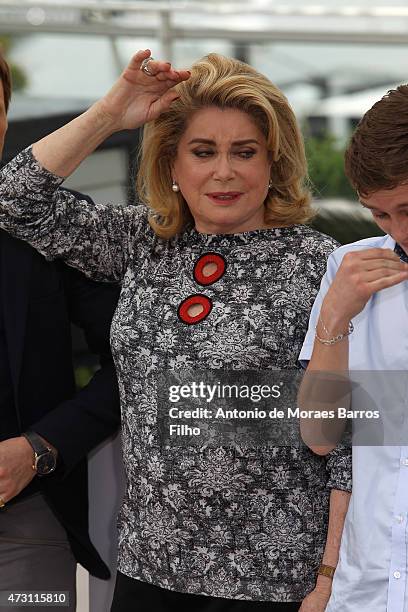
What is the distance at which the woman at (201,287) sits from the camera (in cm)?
208

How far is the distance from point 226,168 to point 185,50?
3.96 metres

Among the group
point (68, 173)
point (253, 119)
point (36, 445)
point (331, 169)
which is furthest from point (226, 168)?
point (331, 169)

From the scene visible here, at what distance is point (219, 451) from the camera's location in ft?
6.88

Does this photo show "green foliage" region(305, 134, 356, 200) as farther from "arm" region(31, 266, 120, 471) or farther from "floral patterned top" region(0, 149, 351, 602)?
"floral patterned top" region(0, 149, 351, 602)

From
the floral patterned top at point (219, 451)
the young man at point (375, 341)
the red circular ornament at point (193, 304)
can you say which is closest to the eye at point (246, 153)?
the floral patterned top at point (219, 451)

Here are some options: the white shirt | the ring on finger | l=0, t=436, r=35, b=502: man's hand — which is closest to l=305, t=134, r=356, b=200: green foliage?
the ring on finger

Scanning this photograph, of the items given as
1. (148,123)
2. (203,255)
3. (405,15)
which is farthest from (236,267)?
(405,15)

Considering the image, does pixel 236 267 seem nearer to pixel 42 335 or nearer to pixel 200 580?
pixel 42 335

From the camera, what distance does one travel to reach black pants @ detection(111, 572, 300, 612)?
6.83 feet

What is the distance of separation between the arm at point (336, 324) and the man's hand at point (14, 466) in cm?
68

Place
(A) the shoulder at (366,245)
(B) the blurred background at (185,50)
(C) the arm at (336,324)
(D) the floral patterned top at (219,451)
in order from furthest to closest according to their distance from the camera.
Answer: (B) the blurred background at (185,50) < (D) the floral patterned top at (219,451) < (A) the shoulder at (366,245) < (C) the arm at (336,324)

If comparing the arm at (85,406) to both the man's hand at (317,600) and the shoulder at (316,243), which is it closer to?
the shoulder at (316,243)

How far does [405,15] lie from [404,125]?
4.40 meters

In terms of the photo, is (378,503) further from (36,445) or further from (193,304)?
(36,445)
